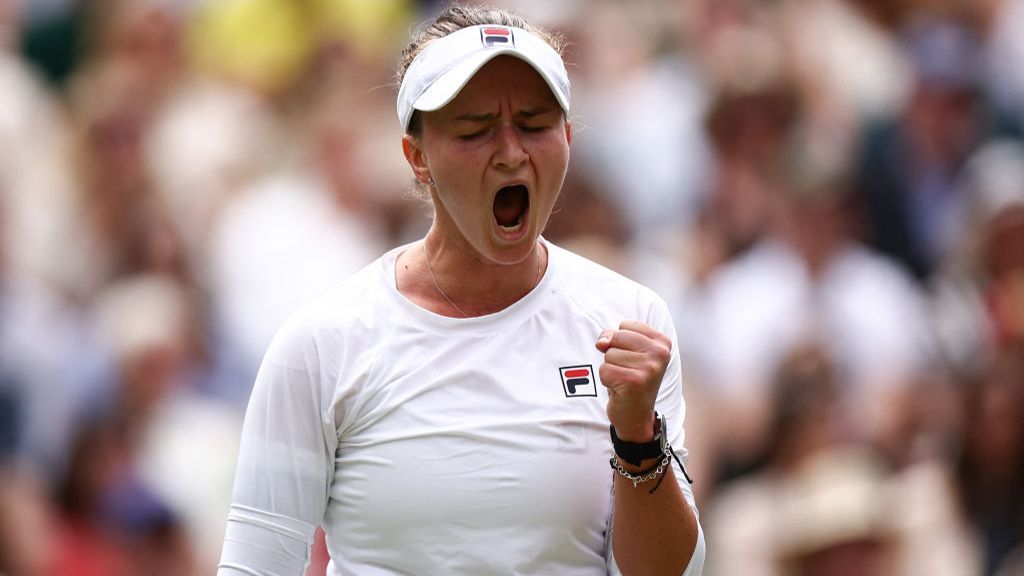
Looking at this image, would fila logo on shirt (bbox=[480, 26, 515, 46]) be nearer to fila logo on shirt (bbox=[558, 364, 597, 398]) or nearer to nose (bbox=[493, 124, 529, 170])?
nose (bbox=[493, 124, 529, 170])

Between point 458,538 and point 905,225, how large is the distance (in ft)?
15.7

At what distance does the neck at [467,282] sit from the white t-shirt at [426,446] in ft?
0.14

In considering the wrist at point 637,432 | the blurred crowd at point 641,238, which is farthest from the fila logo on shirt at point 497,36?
the blurred crowd at point 641,238

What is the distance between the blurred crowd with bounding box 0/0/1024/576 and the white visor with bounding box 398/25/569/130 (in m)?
2.34

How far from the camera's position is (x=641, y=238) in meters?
7.09

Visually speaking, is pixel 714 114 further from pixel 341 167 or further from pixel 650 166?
pixel 341 167

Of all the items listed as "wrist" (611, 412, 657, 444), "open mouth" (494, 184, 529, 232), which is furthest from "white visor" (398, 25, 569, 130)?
"wrist" (611, 412, 657, 444)

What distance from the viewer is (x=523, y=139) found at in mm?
2865

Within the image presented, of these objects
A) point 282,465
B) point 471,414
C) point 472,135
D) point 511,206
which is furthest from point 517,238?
point 282,465

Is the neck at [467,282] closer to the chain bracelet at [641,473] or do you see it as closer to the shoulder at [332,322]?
the shoulder at [332,322]

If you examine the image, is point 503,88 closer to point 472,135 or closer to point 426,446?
point 472,135

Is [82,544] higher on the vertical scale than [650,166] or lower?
lower

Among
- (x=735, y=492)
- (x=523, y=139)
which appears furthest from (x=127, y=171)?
(x=523, y=139)

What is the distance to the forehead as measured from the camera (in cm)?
285
